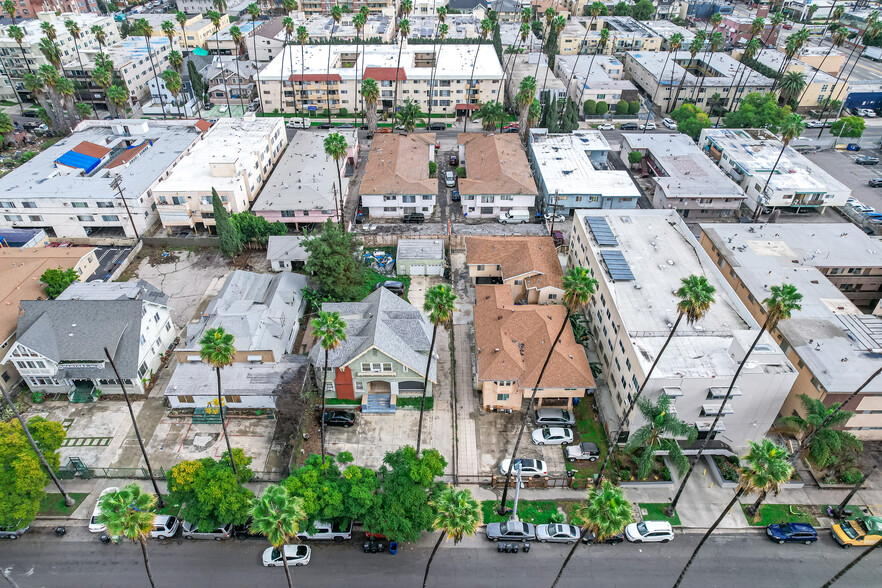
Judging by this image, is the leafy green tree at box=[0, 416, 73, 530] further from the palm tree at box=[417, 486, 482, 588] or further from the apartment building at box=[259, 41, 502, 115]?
the apartment building at box=[259, 41, 502, 115]

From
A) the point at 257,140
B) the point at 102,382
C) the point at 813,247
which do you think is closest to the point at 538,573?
the point at 102,382

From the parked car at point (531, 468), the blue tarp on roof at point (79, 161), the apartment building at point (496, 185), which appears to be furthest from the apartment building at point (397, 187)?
the parked car at point (531, 468)

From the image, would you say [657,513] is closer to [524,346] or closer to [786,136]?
[524,346]

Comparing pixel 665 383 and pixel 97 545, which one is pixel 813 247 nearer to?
pixel 665 383

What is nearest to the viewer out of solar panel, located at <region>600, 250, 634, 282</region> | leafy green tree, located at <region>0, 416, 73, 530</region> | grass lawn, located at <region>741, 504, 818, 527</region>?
leafy green tree, located at <region>0, 416, 73, 530</region>

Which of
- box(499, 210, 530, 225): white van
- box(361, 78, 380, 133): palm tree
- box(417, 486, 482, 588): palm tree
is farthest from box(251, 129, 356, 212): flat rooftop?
box(417, 486, 482, 588): palm tree

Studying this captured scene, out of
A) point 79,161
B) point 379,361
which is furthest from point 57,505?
point 79,161

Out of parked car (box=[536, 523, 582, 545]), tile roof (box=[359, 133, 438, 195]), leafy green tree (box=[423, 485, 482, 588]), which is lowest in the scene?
parked car (box=[536, 523, 582, 545])
